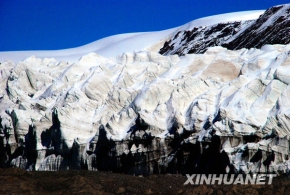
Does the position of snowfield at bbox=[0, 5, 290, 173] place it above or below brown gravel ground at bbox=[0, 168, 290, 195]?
above

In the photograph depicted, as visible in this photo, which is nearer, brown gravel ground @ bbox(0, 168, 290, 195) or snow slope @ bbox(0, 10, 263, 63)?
brown gravel ground @ bbox(0, 168, 290, 195)

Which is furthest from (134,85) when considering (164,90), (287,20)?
(287,20)

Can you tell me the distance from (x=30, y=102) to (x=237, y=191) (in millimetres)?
20612

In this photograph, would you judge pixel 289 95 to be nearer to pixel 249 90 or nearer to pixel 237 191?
pixel 249 90

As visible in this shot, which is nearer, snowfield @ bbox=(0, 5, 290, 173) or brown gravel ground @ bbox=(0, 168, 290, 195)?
brown gravel ground @ bbox=(0, 168, 290, 195)

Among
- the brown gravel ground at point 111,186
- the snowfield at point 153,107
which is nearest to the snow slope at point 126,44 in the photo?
the snowfield at point 153,107

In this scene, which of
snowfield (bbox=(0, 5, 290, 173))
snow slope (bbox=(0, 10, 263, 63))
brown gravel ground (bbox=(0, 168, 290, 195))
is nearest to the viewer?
brown gravel ground (bbox=(0, 168, 290, 195))

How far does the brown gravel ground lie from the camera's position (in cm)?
2454

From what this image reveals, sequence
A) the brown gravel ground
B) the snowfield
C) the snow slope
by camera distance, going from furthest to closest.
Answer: the snow slope, the snowfield, the brown gravel ground

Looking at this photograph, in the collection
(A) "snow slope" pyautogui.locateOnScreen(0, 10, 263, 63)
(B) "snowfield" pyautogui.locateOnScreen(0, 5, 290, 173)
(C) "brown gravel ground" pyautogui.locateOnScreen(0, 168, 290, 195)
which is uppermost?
(A) "snow slope" pyautogui.locateOnScreen(0, 10, 263, 63)

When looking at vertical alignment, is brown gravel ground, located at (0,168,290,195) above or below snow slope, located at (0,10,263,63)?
below

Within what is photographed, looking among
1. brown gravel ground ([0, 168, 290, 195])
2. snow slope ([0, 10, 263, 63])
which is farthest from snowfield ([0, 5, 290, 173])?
snow slope ([0, 10, 263, 63])

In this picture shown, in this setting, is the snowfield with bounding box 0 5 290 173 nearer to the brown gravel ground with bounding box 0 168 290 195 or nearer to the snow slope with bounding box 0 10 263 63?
the brown gravel ground with bounding box 0 168 290 195

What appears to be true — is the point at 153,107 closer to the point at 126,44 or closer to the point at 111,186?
the point at 111,186
